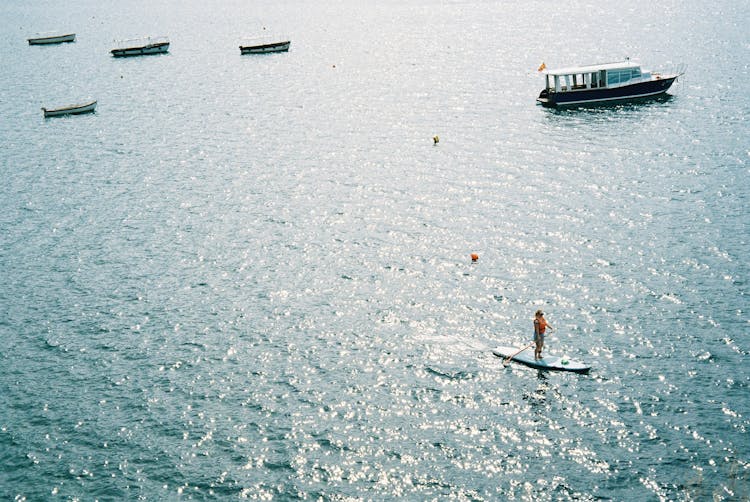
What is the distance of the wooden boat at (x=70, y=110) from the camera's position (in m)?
106

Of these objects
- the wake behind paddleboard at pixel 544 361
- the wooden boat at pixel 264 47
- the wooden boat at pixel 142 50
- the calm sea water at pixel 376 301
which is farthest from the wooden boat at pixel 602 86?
the wooden boat at pixel 142 50

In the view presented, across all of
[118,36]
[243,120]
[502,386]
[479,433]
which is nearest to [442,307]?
[502,386]

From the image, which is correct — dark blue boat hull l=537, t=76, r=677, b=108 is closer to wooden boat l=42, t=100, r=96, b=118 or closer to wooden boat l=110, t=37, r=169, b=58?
wooden boat l=42, t=100, r=96, b=118

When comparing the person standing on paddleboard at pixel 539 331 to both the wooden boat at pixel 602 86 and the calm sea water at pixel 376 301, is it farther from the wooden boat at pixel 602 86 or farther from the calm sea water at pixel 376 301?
the wooden boat at pixel 602 86

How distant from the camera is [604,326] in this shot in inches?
1768

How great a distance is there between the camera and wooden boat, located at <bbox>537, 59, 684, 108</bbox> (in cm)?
9781

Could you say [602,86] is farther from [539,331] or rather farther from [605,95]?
[539,331]

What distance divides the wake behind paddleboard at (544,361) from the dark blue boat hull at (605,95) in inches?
2550

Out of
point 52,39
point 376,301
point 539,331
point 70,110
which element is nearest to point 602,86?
point 376,301

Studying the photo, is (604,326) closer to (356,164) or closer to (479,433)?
(479,433)

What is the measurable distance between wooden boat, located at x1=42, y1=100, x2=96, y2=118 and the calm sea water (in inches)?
135

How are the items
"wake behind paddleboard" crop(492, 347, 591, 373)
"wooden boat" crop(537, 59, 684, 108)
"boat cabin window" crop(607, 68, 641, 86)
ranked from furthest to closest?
"wooden boat" crop(537, 59, 684, 108) → "boat cabin window" crop(607, 68, 641, 86) → "wake behind paddleboard" crop(492, 347, 591, 373)

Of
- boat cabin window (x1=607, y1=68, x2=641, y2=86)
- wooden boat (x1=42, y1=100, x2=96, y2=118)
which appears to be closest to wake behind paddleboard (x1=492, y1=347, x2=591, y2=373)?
boat cabin window (x1=607, y1=68, x2=641, y2=86)

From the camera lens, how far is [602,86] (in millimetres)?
98312
